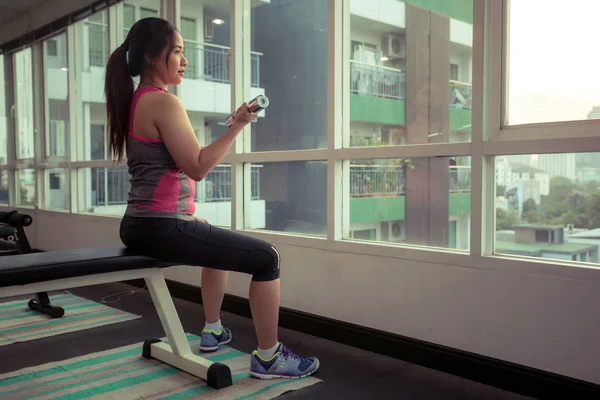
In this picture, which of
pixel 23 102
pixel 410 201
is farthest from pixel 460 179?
pixel 23 102

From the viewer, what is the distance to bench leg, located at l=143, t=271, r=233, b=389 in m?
1.96

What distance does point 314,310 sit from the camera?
2582 millimetres

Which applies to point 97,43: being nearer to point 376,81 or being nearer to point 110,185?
point 110,185

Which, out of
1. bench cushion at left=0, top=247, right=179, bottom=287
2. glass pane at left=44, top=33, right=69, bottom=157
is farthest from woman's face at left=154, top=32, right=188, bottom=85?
glass pane at left=44, top=33, right=69, bottom=157

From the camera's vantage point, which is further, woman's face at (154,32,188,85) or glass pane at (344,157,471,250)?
glass pane at (344,157,471,250)

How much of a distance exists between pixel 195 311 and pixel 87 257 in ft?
4.16

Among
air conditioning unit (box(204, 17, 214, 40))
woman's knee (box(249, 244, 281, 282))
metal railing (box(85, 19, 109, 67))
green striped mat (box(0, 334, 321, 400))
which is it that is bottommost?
green striped mat (box(0, 334, 321, 400))

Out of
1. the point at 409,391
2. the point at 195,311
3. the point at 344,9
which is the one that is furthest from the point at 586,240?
the point at 195,311

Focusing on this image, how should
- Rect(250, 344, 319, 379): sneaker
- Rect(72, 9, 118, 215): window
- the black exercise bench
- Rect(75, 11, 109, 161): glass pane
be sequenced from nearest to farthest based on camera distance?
Rect(250, 344, 319, 379): sneaker, the black exercise bench, Rect(72, 9, 118, 215): window, Rect(75, 11, 109, 161): glass pane

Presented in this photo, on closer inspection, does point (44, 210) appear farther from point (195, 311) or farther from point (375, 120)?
point (375, 120)

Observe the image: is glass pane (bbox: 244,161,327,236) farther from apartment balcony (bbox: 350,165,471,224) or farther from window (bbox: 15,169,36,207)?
window (bbox: 15,169,36,207)

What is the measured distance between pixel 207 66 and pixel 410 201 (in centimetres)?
165

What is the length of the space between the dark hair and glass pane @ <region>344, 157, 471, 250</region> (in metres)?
1.02

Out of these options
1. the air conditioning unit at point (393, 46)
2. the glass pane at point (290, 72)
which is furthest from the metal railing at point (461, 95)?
the glass pane at point (290, 72)
